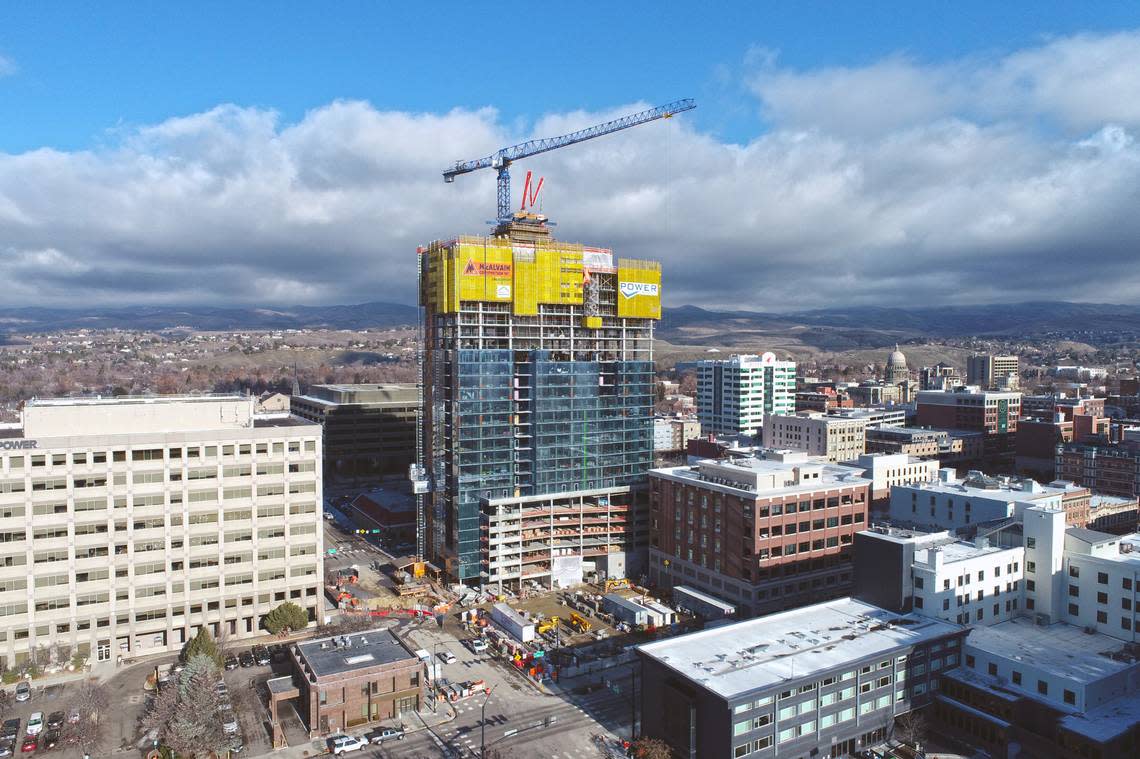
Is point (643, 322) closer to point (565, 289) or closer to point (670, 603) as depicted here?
point (565, 289)

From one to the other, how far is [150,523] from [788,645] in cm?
5776

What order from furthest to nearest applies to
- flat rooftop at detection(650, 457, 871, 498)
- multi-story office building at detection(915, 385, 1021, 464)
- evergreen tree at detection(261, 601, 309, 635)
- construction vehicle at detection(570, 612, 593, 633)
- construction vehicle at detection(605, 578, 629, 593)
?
multi-story office building at detection(915, 385, 1021, 464) < construction vehicle at detection(605, 578, 629, 593) < flat rooftop at detection(650, 457, 871, 498) < construction vehicle at detection(570, 612, 593, 633) < evergreen tree at detection(261, 601, 309, 635)

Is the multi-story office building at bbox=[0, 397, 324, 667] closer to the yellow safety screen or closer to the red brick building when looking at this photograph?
the red brick building

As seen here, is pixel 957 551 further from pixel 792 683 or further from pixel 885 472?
pixel 885 472

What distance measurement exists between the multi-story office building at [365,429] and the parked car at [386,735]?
108 meters

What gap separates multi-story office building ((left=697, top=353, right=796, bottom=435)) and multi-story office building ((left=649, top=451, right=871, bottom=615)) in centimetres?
10147

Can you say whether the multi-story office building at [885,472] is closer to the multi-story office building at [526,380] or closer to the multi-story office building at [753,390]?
the multi-story office building at [526,380]

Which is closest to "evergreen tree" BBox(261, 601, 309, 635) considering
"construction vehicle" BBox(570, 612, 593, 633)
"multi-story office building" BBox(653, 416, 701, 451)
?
"construction vehicle" BBox(570, 612, 593, 633)

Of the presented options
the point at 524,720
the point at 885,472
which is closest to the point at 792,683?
the point at 524,720

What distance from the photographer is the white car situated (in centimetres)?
5484

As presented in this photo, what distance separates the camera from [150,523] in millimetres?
72500

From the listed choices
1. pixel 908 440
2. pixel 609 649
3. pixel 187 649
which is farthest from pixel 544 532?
pixel 908 440

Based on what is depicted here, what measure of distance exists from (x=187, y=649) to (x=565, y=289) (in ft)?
181

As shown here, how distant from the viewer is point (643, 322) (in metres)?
102
